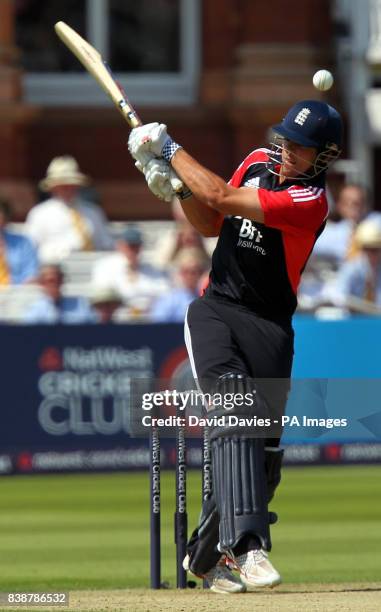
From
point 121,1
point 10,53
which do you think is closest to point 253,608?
point 10,53

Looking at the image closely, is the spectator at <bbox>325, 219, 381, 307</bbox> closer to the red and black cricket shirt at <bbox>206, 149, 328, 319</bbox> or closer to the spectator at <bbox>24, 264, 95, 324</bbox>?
the spectator at <bbox>24, 264, 95, 324</bbox>

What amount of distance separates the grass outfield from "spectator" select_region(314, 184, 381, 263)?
2.09 meters

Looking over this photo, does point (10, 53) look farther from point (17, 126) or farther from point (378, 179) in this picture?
point (378, 179)

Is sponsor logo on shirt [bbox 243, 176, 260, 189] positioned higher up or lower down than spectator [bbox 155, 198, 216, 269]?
higher up

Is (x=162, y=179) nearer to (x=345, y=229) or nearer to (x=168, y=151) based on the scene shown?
(x=168, y=151)

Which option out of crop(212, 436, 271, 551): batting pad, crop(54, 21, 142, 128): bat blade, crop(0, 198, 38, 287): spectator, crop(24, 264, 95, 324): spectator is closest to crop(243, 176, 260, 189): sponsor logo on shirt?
crop(54, 21, 142, 128): bat blade

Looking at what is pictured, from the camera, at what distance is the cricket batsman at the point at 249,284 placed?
22.3 feet

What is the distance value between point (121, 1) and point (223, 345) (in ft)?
39.6

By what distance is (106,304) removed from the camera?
13750mm

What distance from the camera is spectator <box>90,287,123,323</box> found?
1375 centimetres

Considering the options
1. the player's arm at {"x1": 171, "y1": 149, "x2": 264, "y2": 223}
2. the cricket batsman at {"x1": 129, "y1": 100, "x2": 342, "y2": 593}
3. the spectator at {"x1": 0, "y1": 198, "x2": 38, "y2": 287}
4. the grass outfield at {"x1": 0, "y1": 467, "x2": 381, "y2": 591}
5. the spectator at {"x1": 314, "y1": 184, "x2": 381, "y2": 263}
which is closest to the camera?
the player's arm at {"x1": 171, "y1": 149, "x2": 264, "y2": 223}

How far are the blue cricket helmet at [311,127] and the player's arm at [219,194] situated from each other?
0.29 metres

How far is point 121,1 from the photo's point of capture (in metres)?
18.6

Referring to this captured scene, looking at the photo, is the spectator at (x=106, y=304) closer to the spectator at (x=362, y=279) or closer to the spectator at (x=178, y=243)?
the spectator at (x=178, y=243)
